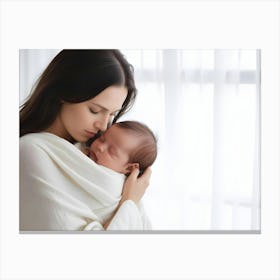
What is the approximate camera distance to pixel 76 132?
302cm

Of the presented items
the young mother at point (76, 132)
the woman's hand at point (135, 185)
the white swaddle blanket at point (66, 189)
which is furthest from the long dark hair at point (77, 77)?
the woman's hand at point (135, 185)

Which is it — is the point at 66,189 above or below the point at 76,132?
below

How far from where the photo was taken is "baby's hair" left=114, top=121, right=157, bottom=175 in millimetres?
3006

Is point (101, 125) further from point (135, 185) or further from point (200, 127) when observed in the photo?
point (200, 127)

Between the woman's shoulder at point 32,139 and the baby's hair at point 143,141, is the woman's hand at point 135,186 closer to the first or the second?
the baby's hair at point 143,141

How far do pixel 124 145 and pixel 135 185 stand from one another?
0.19 metres

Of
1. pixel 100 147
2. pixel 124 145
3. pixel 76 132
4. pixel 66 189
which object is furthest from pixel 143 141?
pixel 66 189

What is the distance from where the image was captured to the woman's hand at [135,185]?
9.89 feet
